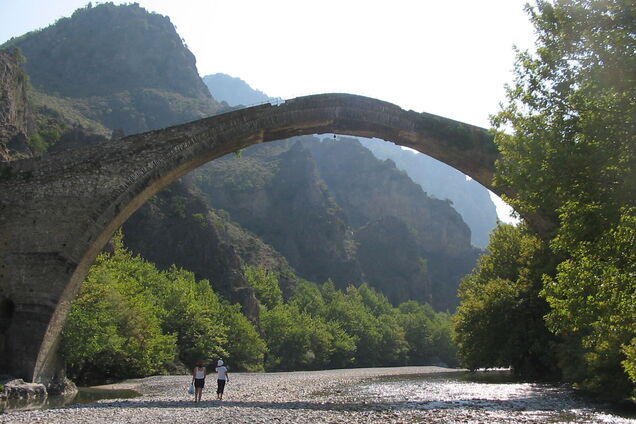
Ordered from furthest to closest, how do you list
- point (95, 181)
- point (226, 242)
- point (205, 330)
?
1. point (226, 242)
2. point (205, 330)
3. point (95, 181)

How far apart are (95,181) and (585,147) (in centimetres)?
1384

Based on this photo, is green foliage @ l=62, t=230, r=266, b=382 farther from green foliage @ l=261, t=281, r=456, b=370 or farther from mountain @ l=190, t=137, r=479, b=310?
mountain @ l=190, t=137, r=479, b=310

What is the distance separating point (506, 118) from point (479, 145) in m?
7.27

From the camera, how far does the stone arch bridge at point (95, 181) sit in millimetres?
15758

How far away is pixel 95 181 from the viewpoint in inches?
661

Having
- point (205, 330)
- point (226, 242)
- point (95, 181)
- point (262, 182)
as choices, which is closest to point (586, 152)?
point (95, 181)

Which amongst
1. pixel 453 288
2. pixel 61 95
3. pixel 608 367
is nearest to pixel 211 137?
pixel 608 367

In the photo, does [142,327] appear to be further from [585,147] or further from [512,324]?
[585,147]

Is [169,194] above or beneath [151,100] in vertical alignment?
beneath

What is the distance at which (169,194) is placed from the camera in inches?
2672

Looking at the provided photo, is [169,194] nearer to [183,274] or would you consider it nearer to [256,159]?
[183,274]

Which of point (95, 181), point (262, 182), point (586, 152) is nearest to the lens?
point (586, 152)

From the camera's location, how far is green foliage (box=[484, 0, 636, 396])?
8.35 meters

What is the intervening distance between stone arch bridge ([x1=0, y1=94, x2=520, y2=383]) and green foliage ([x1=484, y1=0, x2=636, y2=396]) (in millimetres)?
7764
